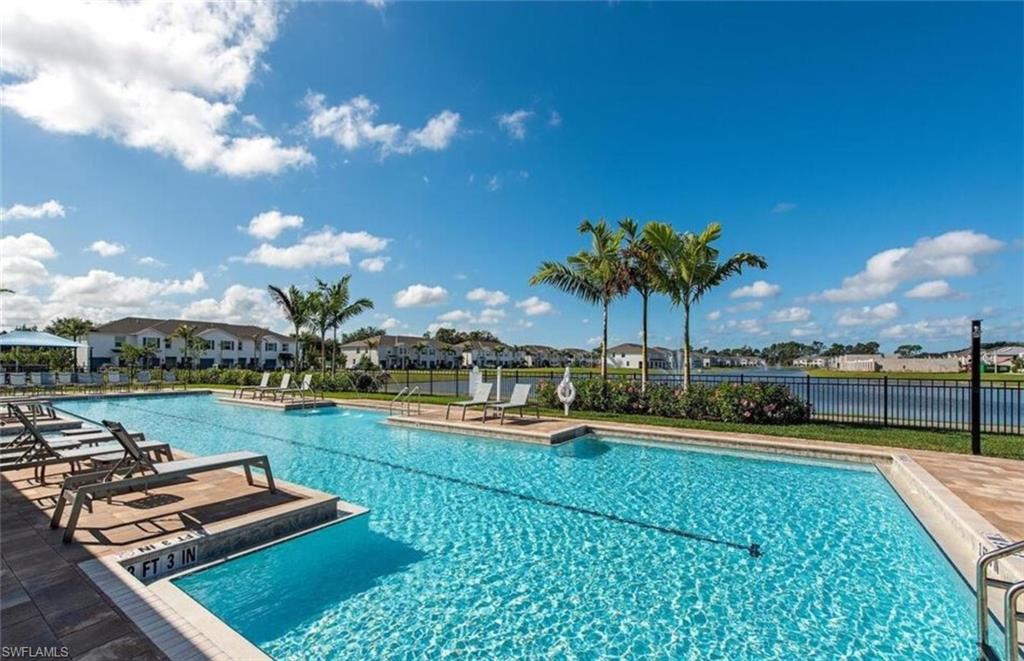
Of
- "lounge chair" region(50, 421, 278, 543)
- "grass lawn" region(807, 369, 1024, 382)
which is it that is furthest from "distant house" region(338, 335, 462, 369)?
"lounge chair" region(50, 421, 278, 543)

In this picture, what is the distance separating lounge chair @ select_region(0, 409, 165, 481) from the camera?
5.98 m

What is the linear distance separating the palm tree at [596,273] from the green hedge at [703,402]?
2.30 ft

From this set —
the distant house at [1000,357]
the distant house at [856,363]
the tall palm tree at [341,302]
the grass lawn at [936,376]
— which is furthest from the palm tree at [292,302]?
the distant house at [856,363]

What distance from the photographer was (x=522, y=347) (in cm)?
10912

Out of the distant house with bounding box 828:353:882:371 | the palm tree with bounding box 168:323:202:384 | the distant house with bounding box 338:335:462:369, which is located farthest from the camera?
the distant house with bounding box 338:335:462:369

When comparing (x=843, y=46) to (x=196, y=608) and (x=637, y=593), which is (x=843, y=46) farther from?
(x=196, y=608)

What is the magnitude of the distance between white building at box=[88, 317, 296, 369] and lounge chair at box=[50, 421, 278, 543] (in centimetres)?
5382

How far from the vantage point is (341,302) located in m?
24.5

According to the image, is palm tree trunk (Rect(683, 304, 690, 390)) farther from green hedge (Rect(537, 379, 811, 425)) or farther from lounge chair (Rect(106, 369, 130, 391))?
lounge chair (Rect(106, 369, 130, 391))

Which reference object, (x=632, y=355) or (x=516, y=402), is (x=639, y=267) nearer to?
(x=516, y=402)

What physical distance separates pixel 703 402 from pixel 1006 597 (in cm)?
1033

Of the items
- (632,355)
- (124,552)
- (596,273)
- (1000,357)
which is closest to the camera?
Answer: (124,552)

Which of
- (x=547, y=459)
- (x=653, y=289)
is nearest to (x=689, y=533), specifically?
(x=547, y=459)

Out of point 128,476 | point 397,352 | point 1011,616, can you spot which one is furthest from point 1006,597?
point 397,352
